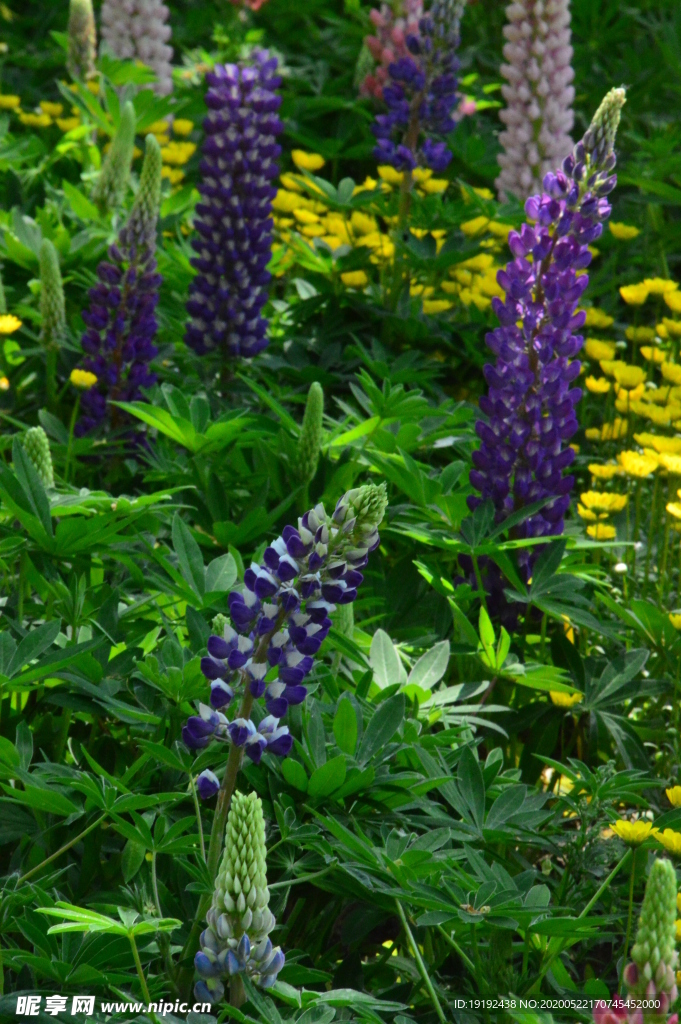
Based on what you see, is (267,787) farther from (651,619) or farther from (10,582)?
(651,619)

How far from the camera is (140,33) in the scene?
14.1 ft

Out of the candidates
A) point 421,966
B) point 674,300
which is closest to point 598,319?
point 674,300

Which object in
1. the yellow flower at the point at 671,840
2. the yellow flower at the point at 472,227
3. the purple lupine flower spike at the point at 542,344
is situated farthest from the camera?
the yellow flower at the point at 472,227

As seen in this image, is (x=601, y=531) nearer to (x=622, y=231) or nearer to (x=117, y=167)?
(x=622, y=231)

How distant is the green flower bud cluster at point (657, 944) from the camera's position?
0.96 metres

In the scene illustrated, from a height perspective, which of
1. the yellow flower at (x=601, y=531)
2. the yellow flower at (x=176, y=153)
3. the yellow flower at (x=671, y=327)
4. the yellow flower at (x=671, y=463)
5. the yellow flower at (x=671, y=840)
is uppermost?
the yellow flower at (x=176, y=153)

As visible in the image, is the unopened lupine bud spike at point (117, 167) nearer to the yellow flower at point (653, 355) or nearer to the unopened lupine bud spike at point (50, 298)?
the unopened lupine bud spike at point (50, 298)

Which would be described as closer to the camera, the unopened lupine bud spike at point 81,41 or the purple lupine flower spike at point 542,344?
the purple lupine flower spike at point 542,344

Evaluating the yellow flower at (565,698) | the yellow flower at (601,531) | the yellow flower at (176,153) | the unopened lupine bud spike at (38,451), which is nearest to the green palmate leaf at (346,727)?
the yellow flower at (565,698)

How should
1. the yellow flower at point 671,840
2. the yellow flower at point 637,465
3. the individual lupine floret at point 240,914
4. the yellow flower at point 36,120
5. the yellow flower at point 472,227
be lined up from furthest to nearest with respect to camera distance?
the yellow flower at point 36,120
the yellow flower at point 472,227
the yellow flower at point 637,465
the yellow flower at point 671,840
the individual lupine floret at point 240,914

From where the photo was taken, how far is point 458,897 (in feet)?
4.65

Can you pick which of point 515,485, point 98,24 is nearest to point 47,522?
point 515,485

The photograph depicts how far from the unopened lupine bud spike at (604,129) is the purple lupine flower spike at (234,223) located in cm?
99

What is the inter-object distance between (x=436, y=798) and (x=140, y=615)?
0.58m
